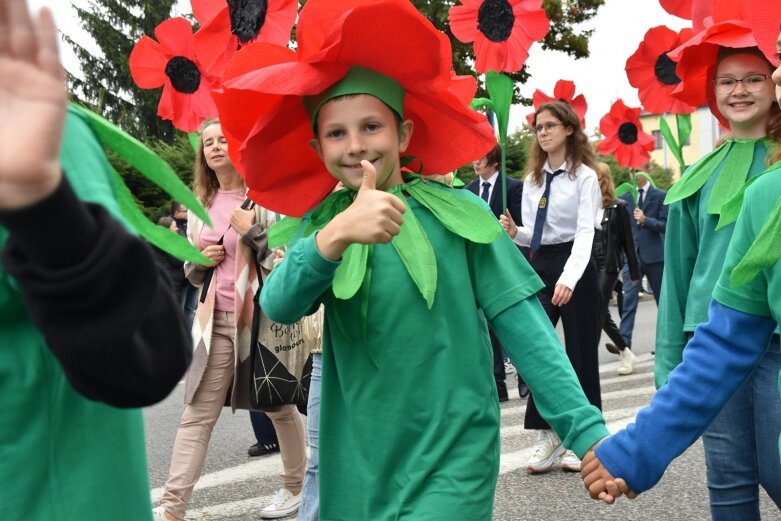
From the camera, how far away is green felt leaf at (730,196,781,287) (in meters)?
2.39

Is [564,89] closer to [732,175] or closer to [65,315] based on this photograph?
[732,175]

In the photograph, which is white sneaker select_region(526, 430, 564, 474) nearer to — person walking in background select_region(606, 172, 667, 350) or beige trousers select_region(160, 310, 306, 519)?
beige trousers select_region(160, 310, 306, 519)

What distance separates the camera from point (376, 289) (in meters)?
2.75

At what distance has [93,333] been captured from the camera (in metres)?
1.25

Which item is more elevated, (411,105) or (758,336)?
(411,105)

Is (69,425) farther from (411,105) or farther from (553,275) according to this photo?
(553,275)

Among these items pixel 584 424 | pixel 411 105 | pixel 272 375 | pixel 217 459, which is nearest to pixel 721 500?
pixel 584 424

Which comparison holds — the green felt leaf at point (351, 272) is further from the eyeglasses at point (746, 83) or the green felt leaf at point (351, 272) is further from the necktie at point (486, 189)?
the necktie at point (486, 189)

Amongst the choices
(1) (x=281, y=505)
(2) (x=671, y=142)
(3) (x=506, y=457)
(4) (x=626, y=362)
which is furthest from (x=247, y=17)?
(4) (x=626, y=362)

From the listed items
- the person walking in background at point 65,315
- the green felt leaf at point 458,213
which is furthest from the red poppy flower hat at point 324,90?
the person walking in background at point 65,315

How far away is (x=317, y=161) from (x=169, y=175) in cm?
159

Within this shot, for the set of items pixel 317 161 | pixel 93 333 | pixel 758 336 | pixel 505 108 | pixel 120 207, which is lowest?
pixel 758 336

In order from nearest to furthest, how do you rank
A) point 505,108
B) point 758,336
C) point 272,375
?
point 758,336
point 272,375
point 505,108

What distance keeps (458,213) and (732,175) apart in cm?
135
